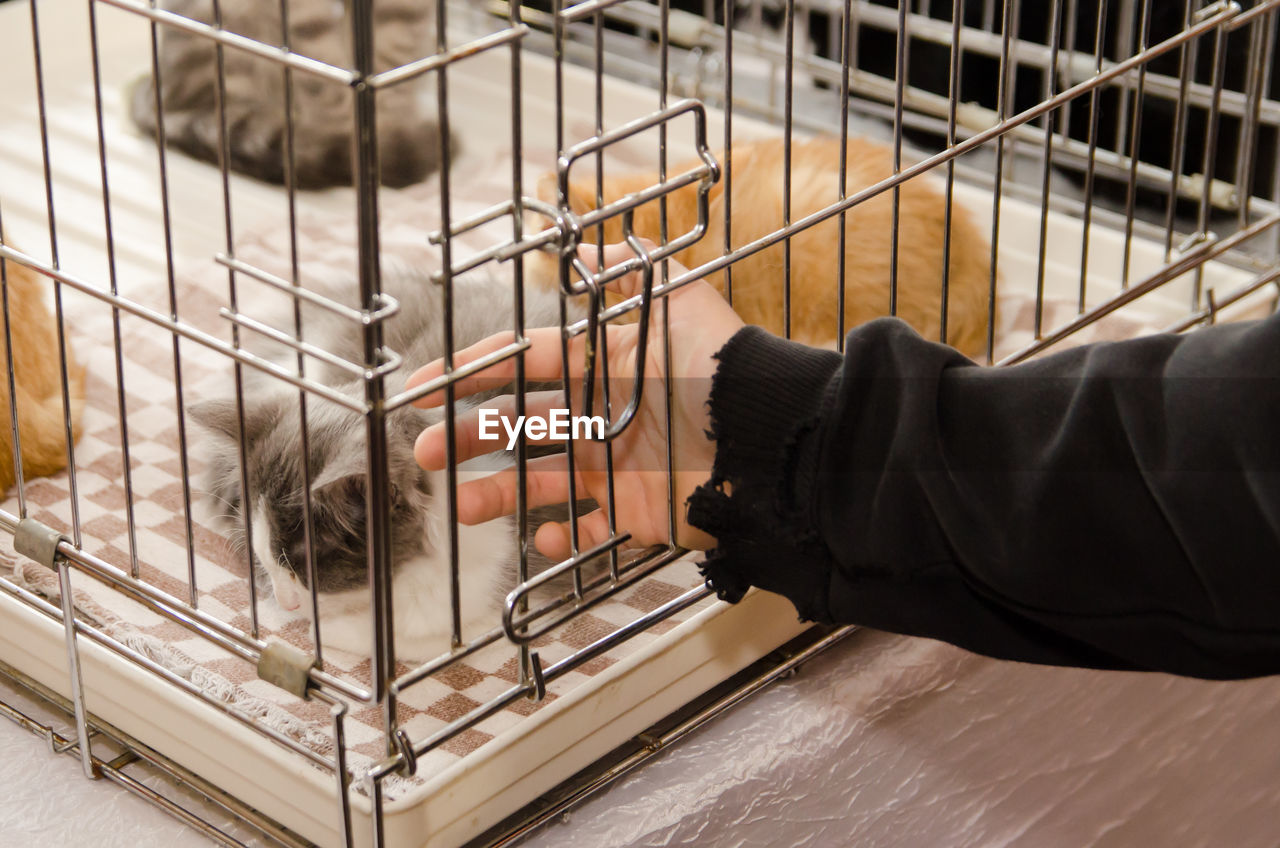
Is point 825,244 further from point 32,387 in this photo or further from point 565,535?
point 32,387

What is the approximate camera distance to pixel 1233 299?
1.31 meters

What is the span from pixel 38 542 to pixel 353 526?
0.21 m

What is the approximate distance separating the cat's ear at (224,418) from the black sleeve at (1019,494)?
421mm

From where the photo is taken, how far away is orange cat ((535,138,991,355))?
125 cm

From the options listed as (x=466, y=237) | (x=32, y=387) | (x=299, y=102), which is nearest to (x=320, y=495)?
(x=32, y=387)

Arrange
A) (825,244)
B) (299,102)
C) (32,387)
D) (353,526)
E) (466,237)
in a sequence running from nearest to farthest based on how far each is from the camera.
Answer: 1. (353,526)
2. (32,387)
3. (825,244)
4. (466,237)
5. (299,102)

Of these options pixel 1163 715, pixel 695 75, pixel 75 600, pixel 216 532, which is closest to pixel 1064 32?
pixel 695 75

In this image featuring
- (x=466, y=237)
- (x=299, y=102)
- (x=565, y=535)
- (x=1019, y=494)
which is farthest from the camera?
(x=299, y=102)

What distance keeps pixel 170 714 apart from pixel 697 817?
35 cm

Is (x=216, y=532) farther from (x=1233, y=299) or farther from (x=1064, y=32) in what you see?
(x=1064, y=32)

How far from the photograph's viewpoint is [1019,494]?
2.36ft

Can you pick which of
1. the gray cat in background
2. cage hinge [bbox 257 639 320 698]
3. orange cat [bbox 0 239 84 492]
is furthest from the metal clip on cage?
the gray cat in background

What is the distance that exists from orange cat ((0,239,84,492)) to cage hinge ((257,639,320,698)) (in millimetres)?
433

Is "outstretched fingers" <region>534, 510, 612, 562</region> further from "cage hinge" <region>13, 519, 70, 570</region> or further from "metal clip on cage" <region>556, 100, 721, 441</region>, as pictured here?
"cage hinge" <region>13, 519, 70, 570</region>
